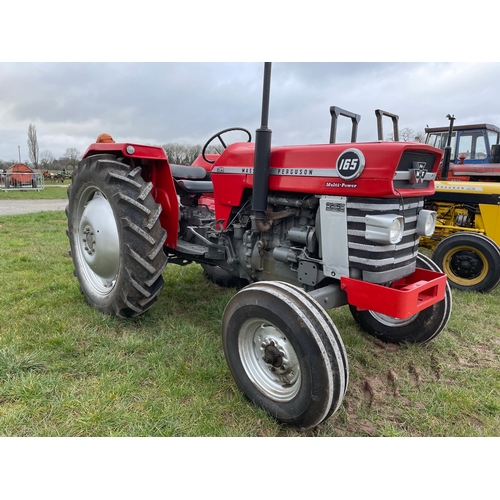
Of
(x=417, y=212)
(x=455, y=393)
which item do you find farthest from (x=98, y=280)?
(x=455, y=393)

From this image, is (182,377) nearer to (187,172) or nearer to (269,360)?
(269,360)

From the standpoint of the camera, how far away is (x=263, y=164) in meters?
2.65

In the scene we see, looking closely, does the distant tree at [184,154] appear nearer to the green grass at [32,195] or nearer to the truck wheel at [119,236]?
the truck wheel at [119,236]

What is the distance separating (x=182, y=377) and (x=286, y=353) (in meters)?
0.79

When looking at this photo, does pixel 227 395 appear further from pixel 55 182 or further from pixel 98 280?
pixel 55 182

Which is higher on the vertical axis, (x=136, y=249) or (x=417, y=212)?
(x=417, y=212)

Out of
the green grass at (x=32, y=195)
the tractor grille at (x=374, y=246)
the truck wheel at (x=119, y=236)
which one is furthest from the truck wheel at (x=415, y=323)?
the green grass at (x=32, y=195)

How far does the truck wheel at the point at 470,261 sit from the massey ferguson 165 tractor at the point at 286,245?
210 cm

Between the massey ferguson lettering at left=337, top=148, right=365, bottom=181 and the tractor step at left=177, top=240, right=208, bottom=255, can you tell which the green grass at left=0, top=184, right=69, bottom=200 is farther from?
the massey ferguson lettering at left=337, top=148, right=365, bottom=181

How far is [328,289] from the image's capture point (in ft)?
8.00

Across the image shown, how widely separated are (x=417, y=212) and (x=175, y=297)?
252cm

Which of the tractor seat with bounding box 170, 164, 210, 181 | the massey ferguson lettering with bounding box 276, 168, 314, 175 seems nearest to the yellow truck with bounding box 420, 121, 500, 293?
the tractor seat with bounding box 170, 164, 210, 181

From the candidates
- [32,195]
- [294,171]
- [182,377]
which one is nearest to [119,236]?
[182,377]

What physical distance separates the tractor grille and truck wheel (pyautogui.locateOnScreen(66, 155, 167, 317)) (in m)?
1.51
